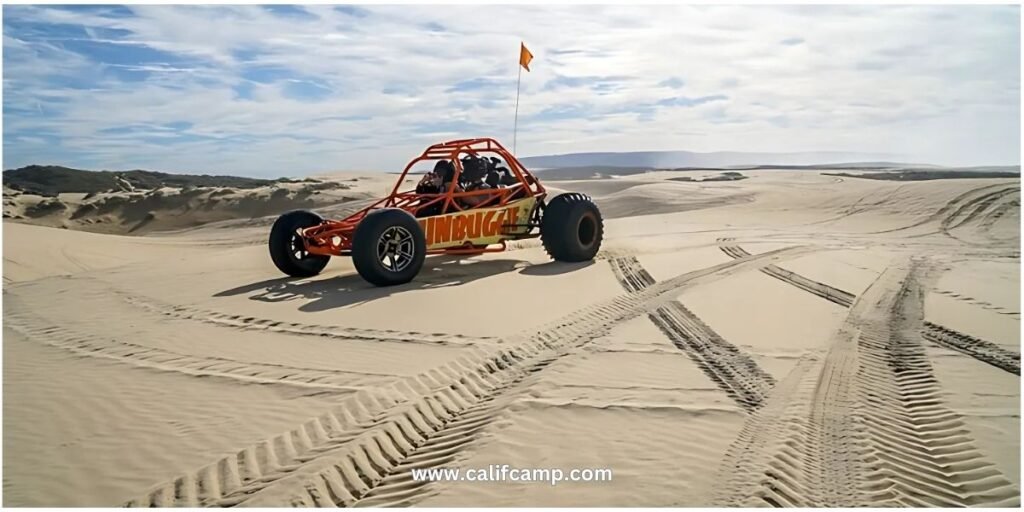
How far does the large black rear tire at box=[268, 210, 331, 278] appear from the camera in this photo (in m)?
9.29

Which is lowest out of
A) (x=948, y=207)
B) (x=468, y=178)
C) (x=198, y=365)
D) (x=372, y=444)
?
(x=372, y=444)

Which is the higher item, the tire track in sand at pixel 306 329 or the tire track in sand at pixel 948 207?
the tire track in sand at pixel 948 207

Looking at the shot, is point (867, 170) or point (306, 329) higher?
point (867, 170)

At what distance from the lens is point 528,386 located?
15.6ft

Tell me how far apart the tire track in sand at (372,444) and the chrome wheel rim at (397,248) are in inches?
123

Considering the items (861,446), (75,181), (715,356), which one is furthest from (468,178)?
(75,181)

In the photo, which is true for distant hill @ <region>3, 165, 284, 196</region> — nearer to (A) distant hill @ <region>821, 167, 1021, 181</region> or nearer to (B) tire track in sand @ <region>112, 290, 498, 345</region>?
(B) tire track in sand @ <region>112, 290, 498, 345</region>

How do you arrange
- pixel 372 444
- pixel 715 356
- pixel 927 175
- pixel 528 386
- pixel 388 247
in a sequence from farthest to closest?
1. pixel 927 175
2. pixel 388 247
3. pixel 715 356
4. pixel 528 386
5. pixel 372 444

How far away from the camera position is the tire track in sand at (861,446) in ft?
10.8

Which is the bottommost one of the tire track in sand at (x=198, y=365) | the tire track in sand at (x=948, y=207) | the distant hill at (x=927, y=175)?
the tire track in sand at (x=198, y=365)

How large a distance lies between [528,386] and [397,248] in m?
4.20

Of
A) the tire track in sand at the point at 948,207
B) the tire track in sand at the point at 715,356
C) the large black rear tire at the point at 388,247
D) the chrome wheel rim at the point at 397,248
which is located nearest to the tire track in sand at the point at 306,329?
the large black rear tire at the point at 388,247

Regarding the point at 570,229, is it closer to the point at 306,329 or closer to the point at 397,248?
the point at 397,248

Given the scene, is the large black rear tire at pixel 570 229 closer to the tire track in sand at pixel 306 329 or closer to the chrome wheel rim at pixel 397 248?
the chrome wheel rim at pixel 397 248
